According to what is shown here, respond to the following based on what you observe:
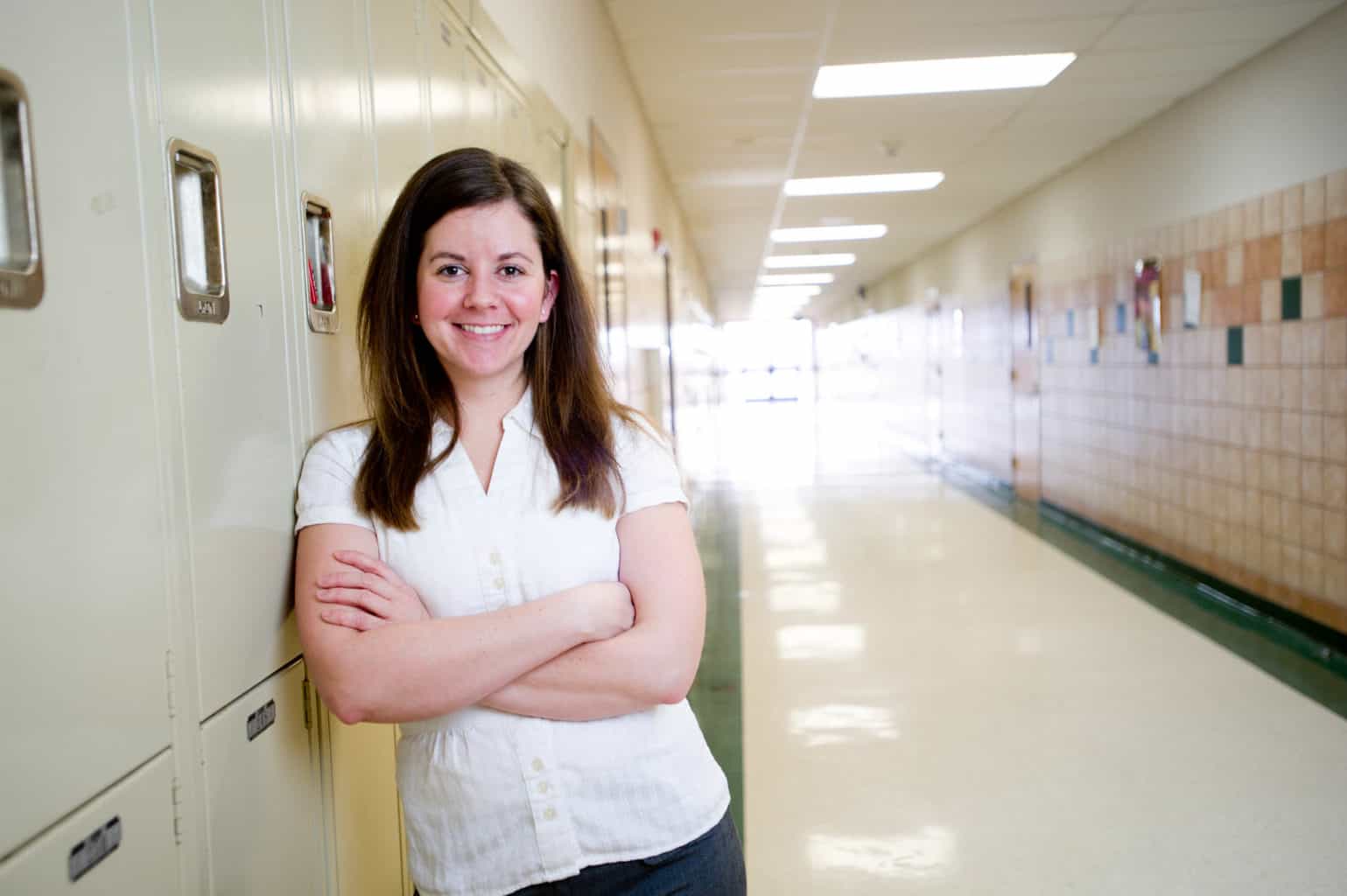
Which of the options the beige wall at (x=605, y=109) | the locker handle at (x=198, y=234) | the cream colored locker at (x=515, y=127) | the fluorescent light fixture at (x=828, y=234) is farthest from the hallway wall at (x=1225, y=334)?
the locker handle at (x=198, y=234)

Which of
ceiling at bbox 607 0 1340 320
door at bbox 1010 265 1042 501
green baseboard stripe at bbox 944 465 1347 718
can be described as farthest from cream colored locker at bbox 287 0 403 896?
door at bbox 1010 265 1042 501

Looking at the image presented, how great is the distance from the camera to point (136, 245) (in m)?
0.96

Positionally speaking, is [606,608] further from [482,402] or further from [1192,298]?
[1192,298]

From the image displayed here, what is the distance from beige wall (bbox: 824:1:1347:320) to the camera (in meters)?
4.75

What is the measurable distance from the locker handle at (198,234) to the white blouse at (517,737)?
0.26 metres

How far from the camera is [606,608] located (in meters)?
1.21

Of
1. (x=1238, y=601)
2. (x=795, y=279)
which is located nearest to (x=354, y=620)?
(x=1238, y=601)

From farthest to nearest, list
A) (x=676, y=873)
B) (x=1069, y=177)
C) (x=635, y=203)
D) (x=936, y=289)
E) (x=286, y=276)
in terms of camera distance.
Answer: (x=936, y=289), (x=1069, y=177), (x=635, y=203), (x=286, y=276), (x=676, y=873)

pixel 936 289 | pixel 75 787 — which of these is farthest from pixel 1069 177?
pixel 75 787

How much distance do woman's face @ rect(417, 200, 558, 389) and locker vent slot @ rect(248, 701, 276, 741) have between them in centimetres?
47

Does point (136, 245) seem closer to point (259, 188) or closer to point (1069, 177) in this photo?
point (259, 188)

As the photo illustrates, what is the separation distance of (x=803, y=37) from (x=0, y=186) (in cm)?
447

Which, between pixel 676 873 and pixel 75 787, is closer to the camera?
pixel 75 787

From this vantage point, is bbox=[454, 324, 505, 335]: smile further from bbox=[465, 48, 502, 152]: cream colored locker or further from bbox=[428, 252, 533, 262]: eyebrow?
bbox=[465, 48, 502, 152]: cream colored locker
